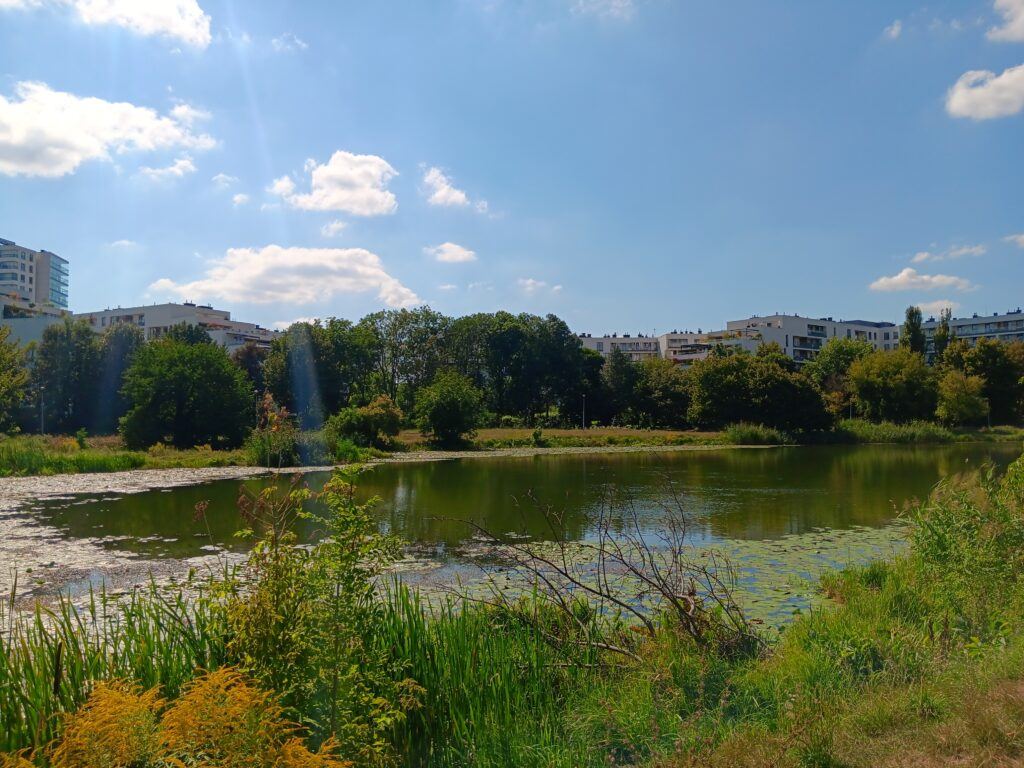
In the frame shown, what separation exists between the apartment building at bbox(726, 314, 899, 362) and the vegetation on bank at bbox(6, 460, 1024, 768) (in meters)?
109

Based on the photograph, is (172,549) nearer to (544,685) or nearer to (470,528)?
(470,528)

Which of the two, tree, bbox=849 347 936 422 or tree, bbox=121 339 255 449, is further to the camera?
tree, bbox=849 347 936 422

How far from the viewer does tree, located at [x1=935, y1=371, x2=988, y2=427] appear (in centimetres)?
5950

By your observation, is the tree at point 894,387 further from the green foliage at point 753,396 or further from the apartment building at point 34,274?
the apartment building at point 34,274

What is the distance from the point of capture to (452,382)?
51.7 m

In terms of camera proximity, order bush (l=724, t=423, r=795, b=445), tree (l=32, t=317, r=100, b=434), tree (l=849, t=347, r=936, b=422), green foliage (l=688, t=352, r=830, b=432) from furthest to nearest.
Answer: tree (l=849, t=347, r=936, b=422) < green foliage (l=688, t=352, r=830, b=432) < bush (l=724, t=423, r=795, b=445) < tree (l=32, t=317, r=100, b=434)

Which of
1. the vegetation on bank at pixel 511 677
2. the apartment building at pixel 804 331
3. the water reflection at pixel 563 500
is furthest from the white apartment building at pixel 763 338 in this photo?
the vegetation on bank at pixel 511 677

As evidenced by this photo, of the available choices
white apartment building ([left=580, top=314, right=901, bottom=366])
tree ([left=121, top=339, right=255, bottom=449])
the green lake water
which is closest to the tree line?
tree ([left=121, top=339, right=255, bottom=449])

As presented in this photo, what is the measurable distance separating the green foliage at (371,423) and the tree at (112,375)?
20.8m

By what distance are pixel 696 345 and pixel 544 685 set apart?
12427 centimetres

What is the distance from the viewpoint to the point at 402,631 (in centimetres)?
533

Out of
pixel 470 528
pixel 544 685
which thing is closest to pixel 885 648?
pixel 544 685

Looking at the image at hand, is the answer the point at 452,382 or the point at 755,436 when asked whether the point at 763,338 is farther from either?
the point at 452,382

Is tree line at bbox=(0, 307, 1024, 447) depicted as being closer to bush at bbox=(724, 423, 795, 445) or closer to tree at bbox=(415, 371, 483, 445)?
tree at bbox=(415, 371, 483, 445)
